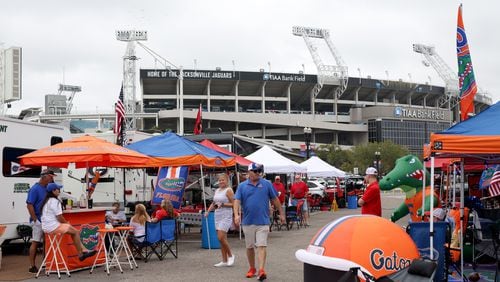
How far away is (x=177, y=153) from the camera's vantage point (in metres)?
14.6

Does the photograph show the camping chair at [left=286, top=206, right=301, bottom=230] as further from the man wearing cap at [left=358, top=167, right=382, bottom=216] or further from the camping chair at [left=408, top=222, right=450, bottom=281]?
the camping chair at [left=408, top=222, right=450, bottom=281]

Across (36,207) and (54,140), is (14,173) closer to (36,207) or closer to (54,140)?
(54,140)

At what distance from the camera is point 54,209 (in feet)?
32.8

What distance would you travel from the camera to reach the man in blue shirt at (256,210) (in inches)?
363

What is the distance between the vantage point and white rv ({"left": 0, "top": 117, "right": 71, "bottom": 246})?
1243 centimetres

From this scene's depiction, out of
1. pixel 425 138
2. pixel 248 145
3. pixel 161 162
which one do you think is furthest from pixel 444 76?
pixel 161 162

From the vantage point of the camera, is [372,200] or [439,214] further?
[372,200]

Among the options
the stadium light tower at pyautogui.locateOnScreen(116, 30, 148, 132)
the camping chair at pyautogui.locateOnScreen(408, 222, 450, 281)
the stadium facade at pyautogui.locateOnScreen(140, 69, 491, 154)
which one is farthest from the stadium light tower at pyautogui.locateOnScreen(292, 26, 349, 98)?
the camping chair at pyautogui.locateOnScreen(408, 222, 450, 281)

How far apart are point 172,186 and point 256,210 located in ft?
24.2

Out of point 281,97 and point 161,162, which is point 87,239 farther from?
point 281,97

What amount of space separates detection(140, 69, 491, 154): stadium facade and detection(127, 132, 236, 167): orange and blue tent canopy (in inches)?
2924

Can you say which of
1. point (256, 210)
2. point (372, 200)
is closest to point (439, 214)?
point (372, 200)

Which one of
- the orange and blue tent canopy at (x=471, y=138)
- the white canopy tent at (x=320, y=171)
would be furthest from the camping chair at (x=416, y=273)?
the white canopy tent at (x=320, y=171)

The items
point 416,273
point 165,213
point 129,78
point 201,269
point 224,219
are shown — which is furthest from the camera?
point 129,78
